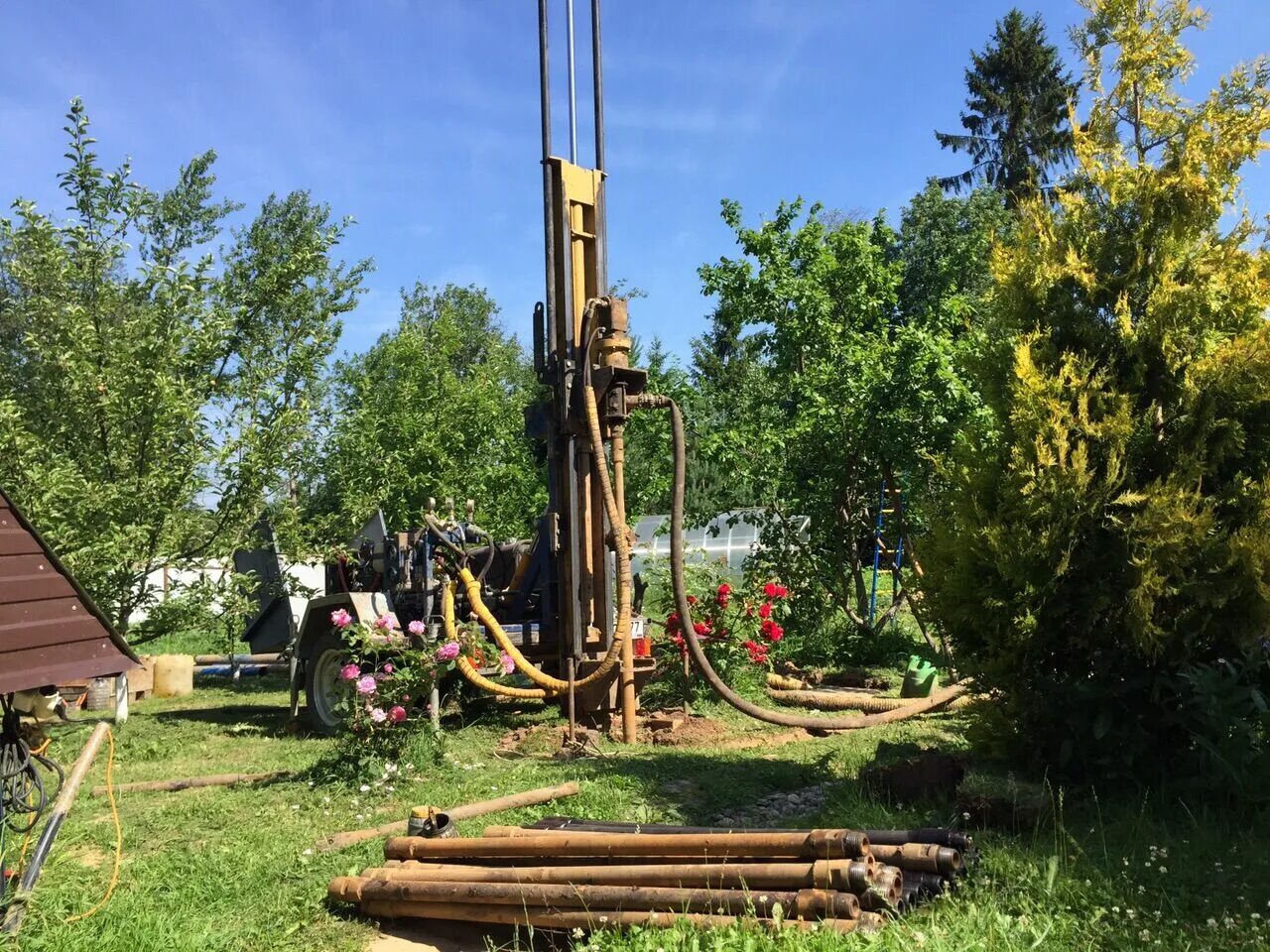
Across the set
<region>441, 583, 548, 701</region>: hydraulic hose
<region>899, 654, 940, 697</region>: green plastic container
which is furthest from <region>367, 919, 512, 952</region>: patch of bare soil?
<region>899, 654, 940, 697</region>: green plastic container

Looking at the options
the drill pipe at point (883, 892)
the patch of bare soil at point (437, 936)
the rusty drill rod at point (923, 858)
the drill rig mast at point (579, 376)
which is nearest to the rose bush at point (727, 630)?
the drill rig mast at point (579, 376)

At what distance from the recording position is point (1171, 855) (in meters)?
3.57

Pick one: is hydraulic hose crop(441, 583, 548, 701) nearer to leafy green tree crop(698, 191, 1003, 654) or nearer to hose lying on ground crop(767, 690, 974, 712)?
→ hose lying on ground crop(767, 690, 974, 712)

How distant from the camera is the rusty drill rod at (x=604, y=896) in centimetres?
304

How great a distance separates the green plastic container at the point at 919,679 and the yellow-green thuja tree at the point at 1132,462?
356 cm

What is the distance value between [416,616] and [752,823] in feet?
14.6

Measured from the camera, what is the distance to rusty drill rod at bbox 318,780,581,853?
474 centimetres

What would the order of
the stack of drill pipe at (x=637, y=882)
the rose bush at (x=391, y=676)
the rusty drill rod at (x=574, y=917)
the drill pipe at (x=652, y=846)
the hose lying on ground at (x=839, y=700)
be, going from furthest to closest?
the hose lying on ground at (x=839, y=700) < the rose bush at (x=391, y=676) < the drill pipe at (x=652, y=846) < the stack of drill pipe at (x=637, y=882) < the rusty drill rod at (x=574, y=917)

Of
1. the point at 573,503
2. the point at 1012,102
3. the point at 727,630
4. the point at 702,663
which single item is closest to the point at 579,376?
the point at 573,503

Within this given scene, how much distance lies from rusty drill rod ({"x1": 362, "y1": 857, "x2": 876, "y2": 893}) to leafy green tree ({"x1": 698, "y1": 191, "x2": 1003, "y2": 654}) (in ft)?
25.8

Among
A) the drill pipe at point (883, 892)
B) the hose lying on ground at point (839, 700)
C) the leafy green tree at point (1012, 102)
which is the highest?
the leafy green tree at point (1012, 102)

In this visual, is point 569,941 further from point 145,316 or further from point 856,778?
point 145,316

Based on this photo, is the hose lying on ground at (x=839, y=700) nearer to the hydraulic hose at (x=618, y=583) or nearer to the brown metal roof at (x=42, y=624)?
the hydraulic hose at (x=618, y=583)

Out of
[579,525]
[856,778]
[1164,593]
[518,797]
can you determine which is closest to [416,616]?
[579,525]
